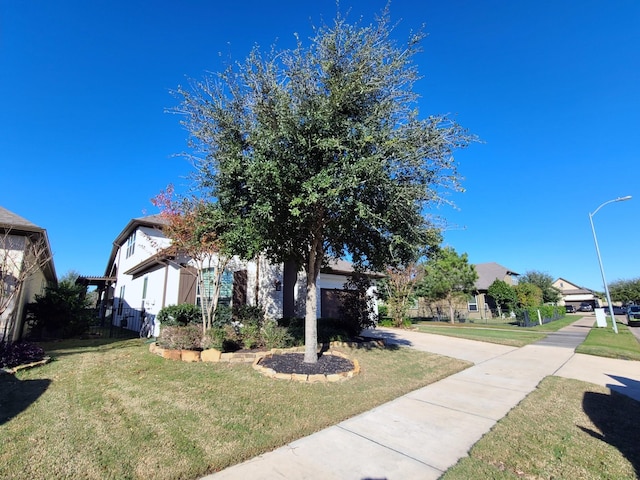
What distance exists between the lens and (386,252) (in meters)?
8.48

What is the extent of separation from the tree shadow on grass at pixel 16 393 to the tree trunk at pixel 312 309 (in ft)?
16.9

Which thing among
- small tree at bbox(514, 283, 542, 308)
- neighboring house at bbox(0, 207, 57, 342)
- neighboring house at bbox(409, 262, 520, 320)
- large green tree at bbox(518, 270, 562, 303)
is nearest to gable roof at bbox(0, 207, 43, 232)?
neighboring house at bbox(0, 207, 57, 342)

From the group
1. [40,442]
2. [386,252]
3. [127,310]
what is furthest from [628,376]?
[127,310]

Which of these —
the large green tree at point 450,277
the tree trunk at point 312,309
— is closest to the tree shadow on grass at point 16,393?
the tree trunk at point 312,309

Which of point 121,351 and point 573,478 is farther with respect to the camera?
point 121,351

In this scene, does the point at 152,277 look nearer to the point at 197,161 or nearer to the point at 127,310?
the point at 127,310

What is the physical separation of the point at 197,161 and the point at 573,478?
8652 millimetres

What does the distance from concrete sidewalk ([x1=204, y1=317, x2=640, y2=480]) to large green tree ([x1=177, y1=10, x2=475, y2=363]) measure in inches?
124

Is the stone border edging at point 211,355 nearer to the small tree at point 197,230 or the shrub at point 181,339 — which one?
the shrub at point 181,339

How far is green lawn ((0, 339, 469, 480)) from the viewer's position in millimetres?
3551

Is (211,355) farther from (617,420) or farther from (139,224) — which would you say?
(139,224)

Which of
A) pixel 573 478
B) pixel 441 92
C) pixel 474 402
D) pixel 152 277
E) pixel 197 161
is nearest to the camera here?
pixel 573 478

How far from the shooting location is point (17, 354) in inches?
288

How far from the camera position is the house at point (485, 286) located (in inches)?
1431
